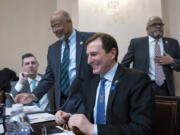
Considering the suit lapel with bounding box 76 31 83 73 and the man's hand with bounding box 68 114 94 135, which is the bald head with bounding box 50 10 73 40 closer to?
the suit lapel with bounding box 76 31 83 73

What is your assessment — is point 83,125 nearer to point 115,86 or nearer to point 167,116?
point 115,86

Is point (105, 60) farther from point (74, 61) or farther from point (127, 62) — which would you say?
point (127, 62)

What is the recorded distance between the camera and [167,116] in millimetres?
1301

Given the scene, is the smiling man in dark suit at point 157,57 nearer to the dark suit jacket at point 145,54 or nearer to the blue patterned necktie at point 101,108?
the dark suit jacket at point 145,54

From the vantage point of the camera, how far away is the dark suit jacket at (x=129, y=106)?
1.11 m

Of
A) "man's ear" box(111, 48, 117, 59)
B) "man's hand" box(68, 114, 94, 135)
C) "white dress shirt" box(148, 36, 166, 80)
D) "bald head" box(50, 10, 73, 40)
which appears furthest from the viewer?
"white dress shirt" box(148, 36, 166, 80)

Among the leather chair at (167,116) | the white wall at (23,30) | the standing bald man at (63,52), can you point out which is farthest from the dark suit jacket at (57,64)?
the white wall at (23,30)

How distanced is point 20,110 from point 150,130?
2.35ft

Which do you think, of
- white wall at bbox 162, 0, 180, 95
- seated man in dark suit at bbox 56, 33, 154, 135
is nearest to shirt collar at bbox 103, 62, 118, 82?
seated man in dark suit at bbox 56, 33, 154, 135

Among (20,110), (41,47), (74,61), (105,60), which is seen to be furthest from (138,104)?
(41,47)

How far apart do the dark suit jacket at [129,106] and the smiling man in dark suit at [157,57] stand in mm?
1529

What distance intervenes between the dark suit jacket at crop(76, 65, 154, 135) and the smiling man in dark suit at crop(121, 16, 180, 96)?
1529mm

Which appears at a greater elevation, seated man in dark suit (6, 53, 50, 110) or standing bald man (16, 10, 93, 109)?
standing bald man (16, 10, 93, 109)

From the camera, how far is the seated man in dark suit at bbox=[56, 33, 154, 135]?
3.63 ft
